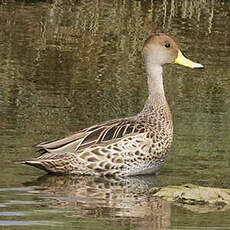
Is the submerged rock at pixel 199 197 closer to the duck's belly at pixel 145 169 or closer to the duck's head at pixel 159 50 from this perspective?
the duck's belly at pixel 145 169

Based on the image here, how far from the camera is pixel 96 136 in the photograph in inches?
438

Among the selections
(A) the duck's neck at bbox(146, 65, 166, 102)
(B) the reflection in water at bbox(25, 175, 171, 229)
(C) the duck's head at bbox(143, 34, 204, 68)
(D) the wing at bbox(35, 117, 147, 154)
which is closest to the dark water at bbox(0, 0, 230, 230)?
(B) the reflection in water at bbox(25, 175, 171, 229)

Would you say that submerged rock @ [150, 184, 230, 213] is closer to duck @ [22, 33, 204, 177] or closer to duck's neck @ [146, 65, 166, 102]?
duck @ [22, 33, 204, 177]

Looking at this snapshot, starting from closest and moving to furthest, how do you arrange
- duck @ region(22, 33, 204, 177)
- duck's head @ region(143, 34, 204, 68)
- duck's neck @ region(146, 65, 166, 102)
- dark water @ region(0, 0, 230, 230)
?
dark water @ region(0, 0, 230, 230)
duck @ region(22, 33, 204, 177)
duck's neck @ region(146, 65, 166, 102)
duck's head @ region(143, 34, 204, 68)

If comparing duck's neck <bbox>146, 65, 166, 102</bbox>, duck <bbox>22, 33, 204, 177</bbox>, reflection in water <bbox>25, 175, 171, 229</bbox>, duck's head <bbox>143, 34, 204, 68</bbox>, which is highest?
duck's head <bbox>143, 34, 204, 68</bbox>

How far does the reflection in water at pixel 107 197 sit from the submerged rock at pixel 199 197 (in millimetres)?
122

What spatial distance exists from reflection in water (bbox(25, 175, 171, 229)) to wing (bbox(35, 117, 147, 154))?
0.29 meters

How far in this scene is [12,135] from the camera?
11578 millimetres

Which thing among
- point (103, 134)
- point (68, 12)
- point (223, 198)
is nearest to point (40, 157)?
point (103, 134)

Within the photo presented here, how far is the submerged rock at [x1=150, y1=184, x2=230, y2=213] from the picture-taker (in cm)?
964

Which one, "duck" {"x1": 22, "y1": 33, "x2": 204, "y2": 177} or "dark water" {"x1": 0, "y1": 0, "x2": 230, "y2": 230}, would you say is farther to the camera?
"duck" {"x1": 22, "y1": 33, "x2": 204, "y2": 177}

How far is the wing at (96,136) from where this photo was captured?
36.0 feet

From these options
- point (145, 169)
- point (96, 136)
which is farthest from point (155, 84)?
point (145, 169)

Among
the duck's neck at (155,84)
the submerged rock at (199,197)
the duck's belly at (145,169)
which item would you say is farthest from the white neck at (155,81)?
the submerged rock at (199,197)
